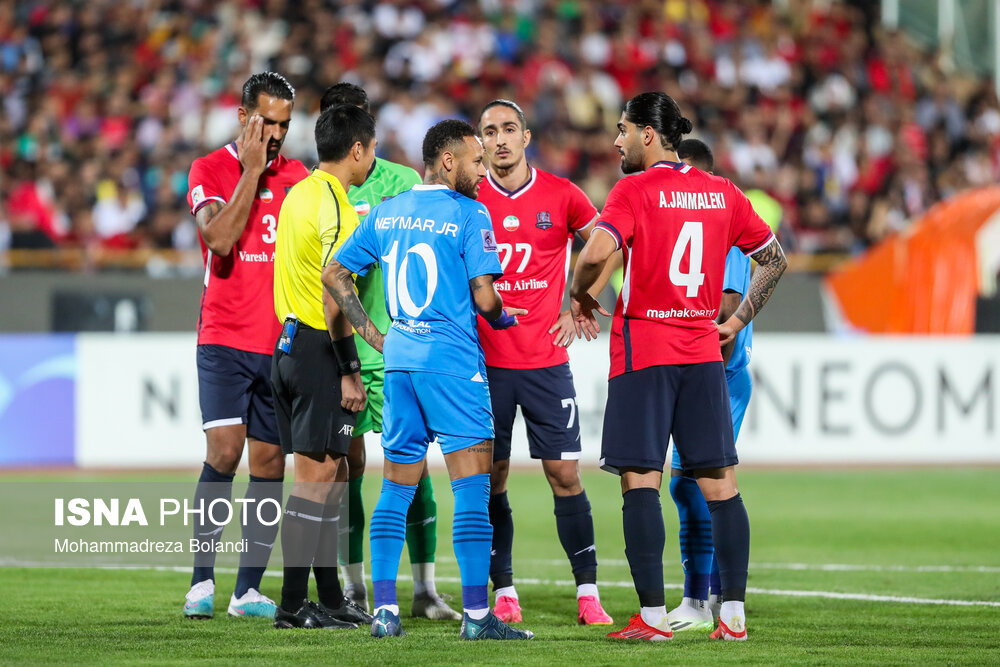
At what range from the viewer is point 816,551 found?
1024cm

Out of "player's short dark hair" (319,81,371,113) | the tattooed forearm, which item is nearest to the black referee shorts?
"player's short dark hair" (319,81,371,113)

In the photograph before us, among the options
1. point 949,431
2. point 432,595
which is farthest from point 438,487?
point 432,595

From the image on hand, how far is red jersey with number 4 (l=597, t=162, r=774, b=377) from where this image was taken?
21.4 feet

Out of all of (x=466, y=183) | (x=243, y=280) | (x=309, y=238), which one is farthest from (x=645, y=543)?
(x=243, y=280)

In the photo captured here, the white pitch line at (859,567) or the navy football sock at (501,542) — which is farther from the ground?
the navy football sock at (501,542)

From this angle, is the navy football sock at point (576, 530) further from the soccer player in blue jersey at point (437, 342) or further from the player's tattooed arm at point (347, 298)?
the player's tattooed arm at point (347, 298)

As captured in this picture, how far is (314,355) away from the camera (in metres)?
6.72

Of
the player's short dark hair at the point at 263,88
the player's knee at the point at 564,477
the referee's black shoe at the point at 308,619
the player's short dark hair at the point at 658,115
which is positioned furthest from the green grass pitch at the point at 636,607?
the player's short dark hair at the point at 263,88

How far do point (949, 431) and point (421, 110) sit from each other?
8664 millimetres

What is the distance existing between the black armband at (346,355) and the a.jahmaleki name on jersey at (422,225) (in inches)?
25.0

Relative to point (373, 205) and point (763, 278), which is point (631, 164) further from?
point (373, 205)

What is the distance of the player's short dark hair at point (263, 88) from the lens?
23.6ft

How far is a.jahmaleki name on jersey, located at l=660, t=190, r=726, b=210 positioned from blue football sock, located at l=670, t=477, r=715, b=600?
1532 millimetres

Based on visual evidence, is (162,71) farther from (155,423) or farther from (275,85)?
(275,85)
